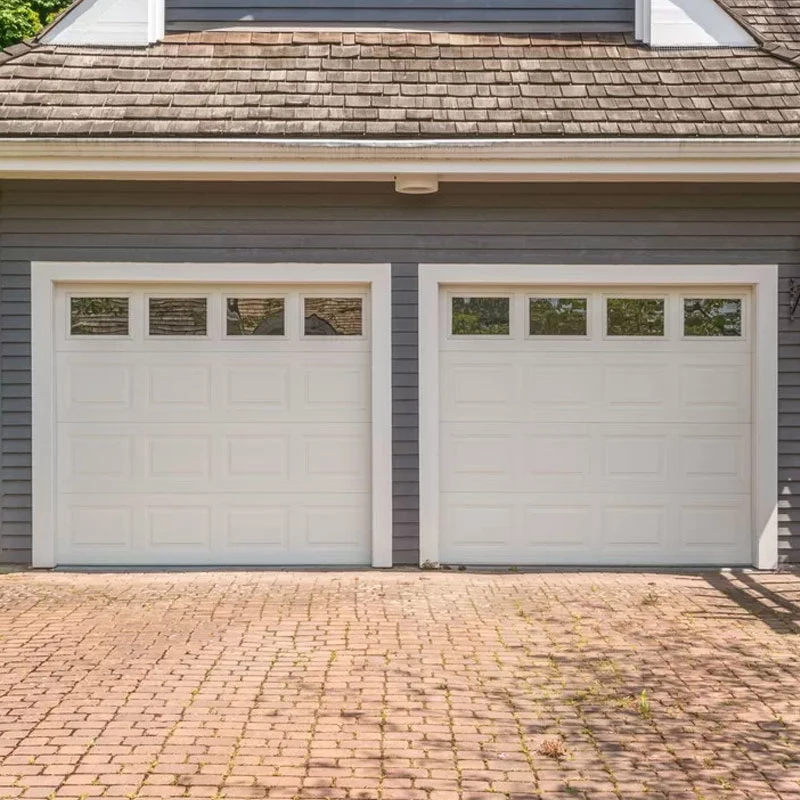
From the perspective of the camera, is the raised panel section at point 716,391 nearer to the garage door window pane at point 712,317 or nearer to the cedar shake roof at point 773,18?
the garage door window pane at point 712,317

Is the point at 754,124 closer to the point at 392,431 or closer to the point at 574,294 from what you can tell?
the point at 574,294

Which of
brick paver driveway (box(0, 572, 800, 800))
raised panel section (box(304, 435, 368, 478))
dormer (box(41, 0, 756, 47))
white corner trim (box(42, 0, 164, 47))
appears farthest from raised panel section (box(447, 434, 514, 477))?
white corner trim (box(42, 0, 164, 47))

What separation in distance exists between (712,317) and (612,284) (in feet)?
3.01

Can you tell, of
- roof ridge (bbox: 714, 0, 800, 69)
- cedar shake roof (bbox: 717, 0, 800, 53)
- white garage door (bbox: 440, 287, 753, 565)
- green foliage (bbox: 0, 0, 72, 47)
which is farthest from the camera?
green foliage (bbox: 0, 0, 72, 47)

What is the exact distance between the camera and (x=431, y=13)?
9039 mm

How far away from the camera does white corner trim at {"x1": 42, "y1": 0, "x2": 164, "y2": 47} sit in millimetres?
8578

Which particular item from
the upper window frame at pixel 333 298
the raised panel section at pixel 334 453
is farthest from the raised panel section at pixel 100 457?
the upper window frame at pixel 333 298

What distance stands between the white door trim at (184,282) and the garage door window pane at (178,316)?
0.62ft

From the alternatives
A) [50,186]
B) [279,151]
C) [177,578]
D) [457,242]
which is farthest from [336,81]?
[177,578]

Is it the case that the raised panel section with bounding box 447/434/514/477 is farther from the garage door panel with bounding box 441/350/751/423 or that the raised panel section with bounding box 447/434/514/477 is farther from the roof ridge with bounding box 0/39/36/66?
the roof ridge with bounding box 0/39/36/66

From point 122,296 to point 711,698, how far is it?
18.3 ft

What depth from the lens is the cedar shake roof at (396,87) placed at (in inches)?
300

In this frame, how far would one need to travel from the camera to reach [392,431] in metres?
8.20

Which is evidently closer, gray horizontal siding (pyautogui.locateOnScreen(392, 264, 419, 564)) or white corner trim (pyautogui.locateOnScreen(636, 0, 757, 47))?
gray horizontal siding (pyautogui.locateOnScreen(392, 264, 419, 564))
